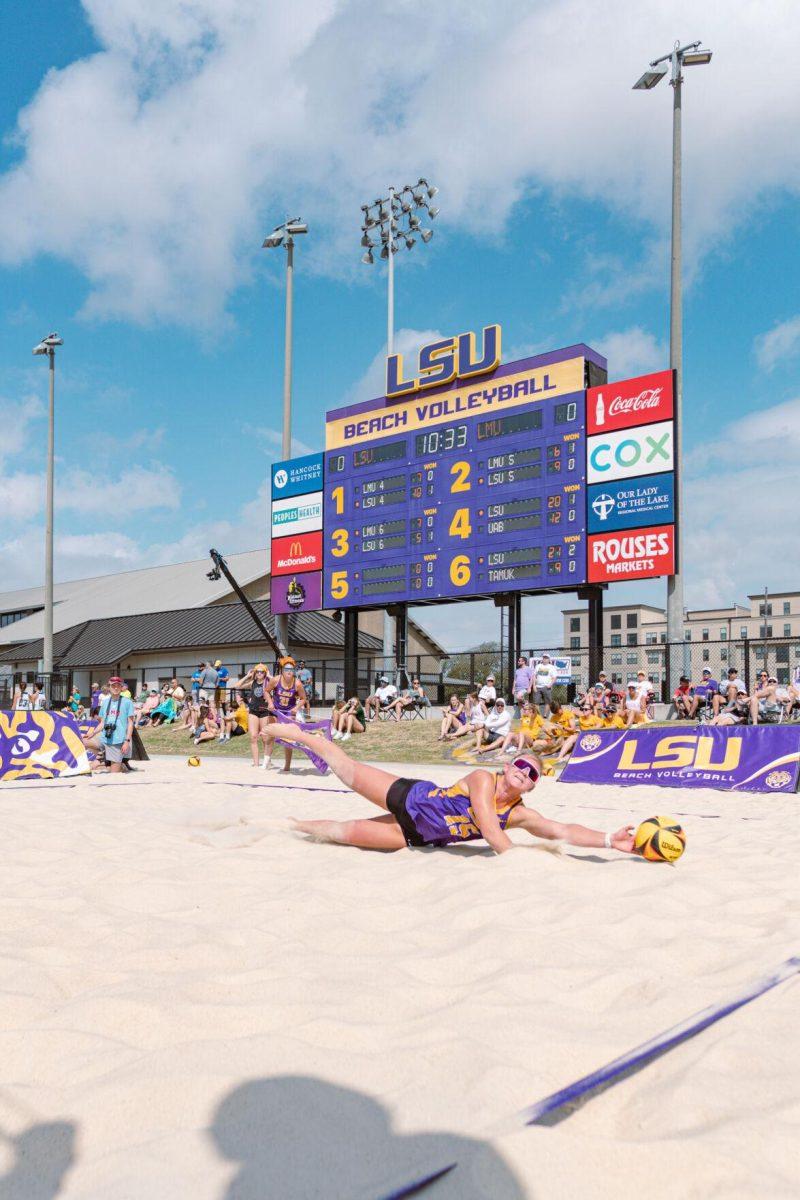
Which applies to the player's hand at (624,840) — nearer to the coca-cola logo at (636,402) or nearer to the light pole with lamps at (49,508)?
the coca-cola logo at (636,402)

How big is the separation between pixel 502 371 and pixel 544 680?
25.3 feet

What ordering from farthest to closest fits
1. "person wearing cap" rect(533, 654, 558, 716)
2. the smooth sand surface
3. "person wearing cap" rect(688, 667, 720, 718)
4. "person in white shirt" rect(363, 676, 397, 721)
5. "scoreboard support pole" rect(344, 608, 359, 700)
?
"scoreboard support pole" rect(344, 608, 359, 700), "person in white shirt" rect(363, 676, 397, 721), "person wearing cap" rect(533, 654, 558, 716), "person wearing cap" rect(688, 667, 720, 718), the smooth sand surface

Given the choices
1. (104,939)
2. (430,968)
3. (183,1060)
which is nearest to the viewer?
(183,1060)

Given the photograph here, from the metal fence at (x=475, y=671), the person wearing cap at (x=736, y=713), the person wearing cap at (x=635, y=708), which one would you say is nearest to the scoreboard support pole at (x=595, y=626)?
the metal fence at (x=475, y=671)

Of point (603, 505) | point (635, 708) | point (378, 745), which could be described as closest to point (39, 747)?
point (378, 745)

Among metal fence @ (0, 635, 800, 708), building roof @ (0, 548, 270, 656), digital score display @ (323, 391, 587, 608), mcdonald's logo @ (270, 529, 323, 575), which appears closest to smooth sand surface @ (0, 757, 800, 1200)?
metal fence @ (0, 635, 800, 708)

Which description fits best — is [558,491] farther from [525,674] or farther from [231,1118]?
[231,1118]

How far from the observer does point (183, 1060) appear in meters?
2.34

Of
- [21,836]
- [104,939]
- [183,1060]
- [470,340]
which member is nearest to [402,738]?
[470,340]

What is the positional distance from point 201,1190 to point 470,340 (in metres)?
21.9

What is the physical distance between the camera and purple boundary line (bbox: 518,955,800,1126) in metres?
2.05

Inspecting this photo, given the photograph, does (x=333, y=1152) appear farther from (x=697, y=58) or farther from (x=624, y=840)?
(x=697, y=58)

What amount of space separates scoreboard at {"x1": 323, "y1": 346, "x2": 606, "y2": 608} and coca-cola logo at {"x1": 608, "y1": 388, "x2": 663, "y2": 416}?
2.36ft

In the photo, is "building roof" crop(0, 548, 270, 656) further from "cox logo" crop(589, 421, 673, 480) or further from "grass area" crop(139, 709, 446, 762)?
"cox logo" crop(589, 421, 673, 480)
